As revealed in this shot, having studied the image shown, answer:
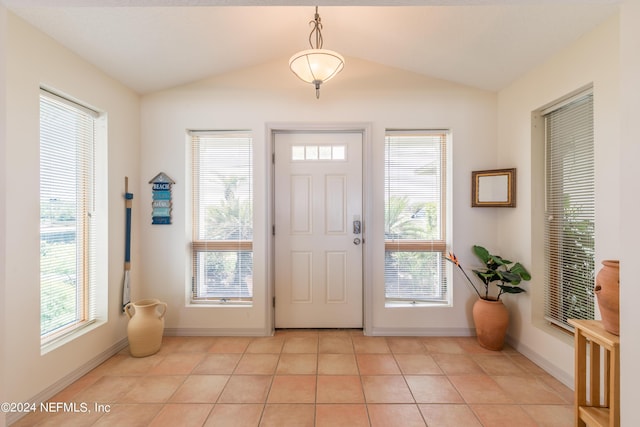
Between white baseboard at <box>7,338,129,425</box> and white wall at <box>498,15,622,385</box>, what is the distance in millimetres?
3510

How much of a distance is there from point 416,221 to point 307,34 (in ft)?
6.57

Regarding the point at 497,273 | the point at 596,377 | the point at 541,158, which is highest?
the point at 541,158

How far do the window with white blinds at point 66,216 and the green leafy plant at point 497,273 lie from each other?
3.14 meters

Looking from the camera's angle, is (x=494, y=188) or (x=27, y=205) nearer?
(x=27, y=205)

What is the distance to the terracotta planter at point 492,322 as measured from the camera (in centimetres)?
254

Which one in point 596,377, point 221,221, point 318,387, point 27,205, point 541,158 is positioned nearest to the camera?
point 596,377

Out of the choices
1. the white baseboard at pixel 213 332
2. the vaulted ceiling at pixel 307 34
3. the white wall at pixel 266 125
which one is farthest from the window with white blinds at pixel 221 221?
the vaulted ceiling at pixel 307 34

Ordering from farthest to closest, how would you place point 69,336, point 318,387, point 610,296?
point 69,336 < point 318,387 < point 610,296

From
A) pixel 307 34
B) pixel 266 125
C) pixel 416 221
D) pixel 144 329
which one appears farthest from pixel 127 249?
pixel 416 221

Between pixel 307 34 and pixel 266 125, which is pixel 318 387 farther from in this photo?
pixel 307 34

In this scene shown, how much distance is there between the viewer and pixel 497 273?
2.51 metres

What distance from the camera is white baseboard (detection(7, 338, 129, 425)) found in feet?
5.83

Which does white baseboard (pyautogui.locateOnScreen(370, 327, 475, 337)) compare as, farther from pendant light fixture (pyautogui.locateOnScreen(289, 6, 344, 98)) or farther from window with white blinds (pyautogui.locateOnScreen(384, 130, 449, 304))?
pendant light fixture (pyautogui.locateOnScreen(289, 6, 344, 98))

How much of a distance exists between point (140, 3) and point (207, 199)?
1908 mm
